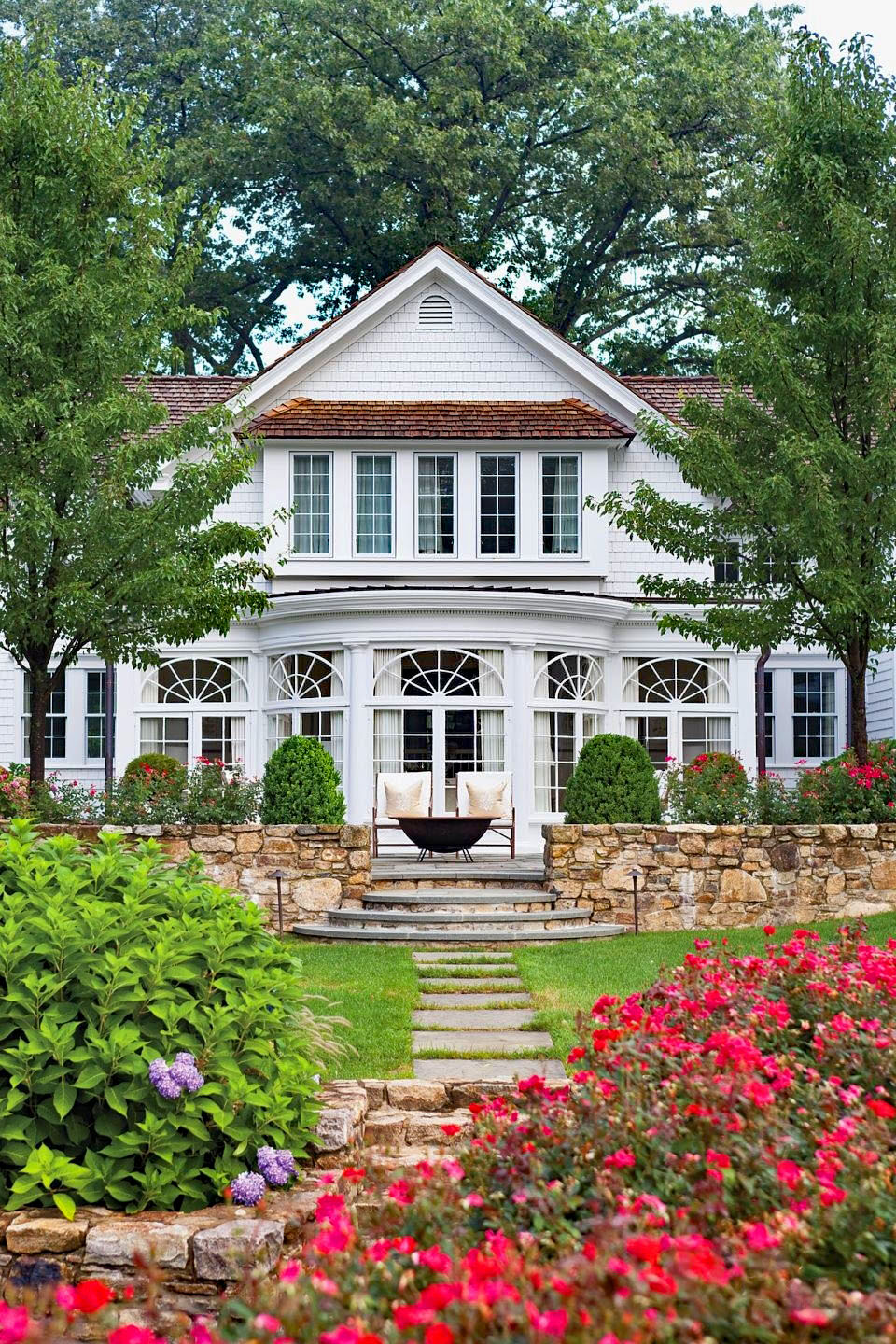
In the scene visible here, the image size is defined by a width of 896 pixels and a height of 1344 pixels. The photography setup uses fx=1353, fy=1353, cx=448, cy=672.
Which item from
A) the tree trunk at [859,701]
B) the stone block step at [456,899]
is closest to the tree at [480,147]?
the tree trunk at [859,701]

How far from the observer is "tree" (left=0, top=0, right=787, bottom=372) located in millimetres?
29031

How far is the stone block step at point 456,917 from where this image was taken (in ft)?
41.9

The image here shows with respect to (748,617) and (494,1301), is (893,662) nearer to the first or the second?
(748,617)

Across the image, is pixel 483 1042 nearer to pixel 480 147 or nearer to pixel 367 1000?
pixel 367 1000

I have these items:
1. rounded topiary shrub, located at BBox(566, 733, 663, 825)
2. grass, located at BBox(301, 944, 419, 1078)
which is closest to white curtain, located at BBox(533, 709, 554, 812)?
rounded topiary shrub, located at BBox(566, 733, 663, 825)

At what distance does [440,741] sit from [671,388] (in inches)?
338

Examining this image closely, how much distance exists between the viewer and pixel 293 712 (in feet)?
59.7

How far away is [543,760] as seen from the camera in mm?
17812

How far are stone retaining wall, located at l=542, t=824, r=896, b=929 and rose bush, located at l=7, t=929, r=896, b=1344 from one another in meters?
8.64

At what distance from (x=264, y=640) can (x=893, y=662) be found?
378 inches

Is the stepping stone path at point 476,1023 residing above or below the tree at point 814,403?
below

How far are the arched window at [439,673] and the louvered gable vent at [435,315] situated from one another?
19.3 ft

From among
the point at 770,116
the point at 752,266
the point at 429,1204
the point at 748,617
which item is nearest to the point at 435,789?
the point at 748,617

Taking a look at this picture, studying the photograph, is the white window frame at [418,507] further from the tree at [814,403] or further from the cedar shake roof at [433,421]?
the tree at [814,403]
